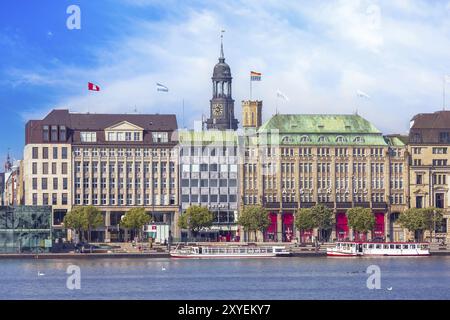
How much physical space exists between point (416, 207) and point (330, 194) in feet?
35.1

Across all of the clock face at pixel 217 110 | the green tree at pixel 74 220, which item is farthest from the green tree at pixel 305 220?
the clock face at pixel 217 110

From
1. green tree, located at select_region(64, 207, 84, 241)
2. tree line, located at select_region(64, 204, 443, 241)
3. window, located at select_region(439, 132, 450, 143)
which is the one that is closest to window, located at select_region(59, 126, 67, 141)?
tree line, located at select_region(64, 204, 443, 241)

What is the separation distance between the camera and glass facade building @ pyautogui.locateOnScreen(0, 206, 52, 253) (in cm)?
13950

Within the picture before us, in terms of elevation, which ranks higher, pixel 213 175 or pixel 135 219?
pixel 213 175

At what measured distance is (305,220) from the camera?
525ft

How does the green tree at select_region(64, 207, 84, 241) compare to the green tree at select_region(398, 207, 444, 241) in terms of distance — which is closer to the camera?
the green tree at select_region(64, 207, 84, 241)

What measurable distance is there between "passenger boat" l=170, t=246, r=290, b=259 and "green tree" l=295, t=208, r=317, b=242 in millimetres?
14005

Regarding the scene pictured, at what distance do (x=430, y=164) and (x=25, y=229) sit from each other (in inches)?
2156

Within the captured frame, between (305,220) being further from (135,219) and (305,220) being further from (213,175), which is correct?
(135,219)

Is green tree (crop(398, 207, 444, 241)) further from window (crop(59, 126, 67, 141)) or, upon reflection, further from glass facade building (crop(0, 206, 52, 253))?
glass facade building (crop(0, 206, 52, 253))

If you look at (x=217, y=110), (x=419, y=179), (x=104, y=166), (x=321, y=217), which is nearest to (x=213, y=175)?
(x=104, y=166)

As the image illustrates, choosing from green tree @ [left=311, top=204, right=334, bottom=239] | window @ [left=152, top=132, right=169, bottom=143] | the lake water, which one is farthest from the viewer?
window @ [left=152, top=132, right=169, bottom=143]

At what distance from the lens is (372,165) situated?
172 metres
